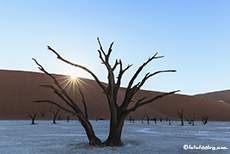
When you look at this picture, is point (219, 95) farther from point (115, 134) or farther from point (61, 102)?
point (115, 134)

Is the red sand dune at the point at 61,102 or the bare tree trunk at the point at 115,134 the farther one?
the red sand dune at the point at 61,102

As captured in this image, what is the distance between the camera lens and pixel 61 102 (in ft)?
185

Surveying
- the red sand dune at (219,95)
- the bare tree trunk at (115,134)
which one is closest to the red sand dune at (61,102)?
the bare tree trunk at (115,134)

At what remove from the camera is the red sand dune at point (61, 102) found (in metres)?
51.0

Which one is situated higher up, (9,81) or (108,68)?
(9,81)

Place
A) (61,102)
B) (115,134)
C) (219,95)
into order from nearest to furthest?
(115,134) < (61,102) < (219,95)

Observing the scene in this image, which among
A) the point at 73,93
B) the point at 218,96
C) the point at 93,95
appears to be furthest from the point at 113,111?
the point at 218,96

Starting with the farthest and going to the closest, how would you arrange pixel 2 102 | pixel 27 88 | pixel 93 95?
1. pixel 93 95
2. pixel 27 88
3. pixel 2 102

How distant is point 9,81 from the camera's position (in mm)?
60906

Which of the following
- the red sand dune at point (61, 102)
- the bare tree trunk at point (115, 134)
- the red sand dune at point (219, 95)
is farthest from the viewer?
the red sand dune at point (219, 95)

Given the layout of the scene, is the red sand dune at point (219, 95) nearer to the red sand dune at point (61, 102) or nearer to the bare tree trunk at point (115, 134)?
the red sand dune at point (61, 102)

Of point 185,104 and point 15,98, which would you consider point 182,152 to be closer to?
point 15,98

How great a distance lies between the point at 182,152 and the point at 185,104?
7841cm

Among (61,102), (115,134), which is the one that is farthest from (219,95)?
(115,134)
